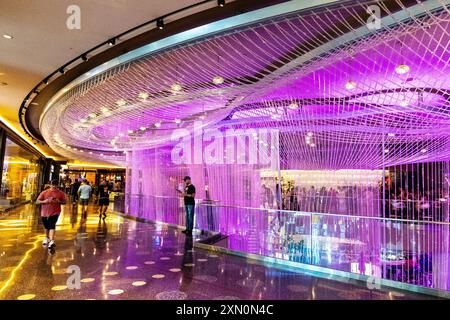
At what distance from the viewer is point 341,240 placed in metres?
6.94

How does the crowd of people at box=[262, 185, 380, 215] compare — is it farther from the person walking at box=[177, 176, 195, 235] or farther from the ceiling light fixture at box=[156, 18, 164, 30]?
the ceiling light fixture at box=[156, 18, 164, 30]

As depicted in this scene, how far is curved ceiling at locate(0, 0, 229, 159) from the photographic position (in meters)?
4.16

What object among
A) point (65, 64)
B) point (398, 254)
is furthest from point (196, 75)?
point (398, 254)

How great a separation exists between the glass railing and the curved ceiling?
394cm

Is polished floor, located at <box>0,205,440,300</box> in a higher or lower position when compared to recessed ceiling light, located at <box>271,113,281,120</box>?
lower

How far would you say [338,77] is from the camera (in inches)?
265

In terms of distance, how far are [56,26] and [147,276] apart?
11.9 feet

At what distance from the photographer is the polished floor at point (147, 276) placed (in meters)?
3.75

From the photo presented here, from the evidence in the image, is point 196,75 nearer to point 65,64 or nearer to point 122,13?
point 122,13

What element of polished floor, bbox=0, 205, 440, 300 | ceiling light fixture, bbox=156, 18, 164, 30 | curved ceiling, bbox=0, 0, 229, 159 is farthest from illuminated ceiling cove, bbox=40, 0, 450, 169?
polished floor, bbox=0, 205, 440, 300

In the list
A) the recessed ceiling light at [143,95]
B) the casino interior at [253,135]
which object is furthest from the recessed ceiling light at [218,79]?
the recessed ceiling light at [143,95]

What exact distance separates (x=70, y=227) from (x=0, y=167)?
5232mm

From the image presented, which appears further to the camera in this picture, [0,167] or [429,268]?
[0,167]

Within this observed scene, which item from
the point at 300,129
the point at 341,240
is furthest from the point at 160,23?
the point at 300,129
